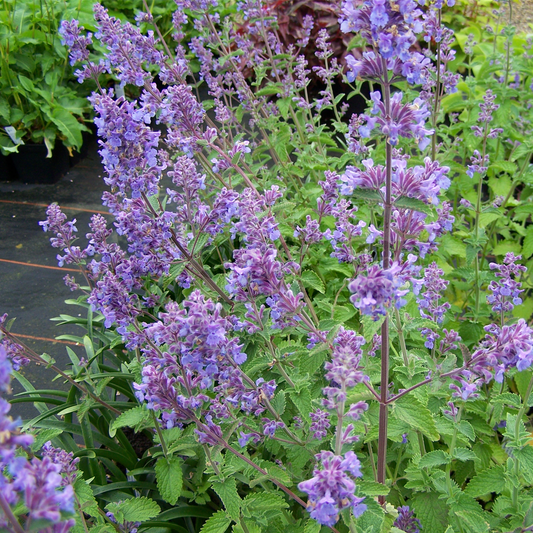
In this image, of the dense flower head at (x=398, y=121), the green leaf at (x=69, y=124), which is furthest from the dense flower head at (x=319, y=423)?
the green leaf at (x=69, y=124)

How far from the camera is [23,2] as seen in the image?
6.87 m

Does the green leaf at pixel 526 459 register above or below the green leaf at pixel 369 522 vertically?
above

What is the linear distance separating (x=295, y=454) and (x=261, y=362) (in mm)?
413

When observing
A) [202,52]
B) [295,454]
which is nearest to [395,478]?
[295,454]

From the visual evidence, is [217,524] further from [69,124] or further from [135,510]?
[69,124]

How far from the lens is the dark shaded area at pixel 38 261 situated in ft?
13.8

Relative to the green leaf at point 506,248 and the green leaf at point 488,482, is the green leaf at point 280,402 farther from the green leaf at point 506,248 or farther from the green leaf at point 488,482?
the green leaf at point 506,248

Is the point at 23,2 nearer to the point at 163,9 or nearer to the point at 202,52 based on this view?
the point at 163,9

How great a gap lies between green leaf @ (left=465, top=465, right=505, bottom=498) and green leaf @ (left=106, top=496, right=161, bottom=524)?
A: 4.08 ft

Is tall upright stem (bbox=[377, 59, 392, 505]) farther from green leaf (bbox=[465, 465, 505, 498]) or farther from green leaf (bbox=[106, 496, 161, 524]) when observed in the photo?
green leaf (bbox=[106, 496, 161, 524])

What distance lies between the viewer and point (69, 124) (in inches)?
244

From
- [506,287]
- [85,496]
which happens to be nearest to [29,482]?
[85,496]

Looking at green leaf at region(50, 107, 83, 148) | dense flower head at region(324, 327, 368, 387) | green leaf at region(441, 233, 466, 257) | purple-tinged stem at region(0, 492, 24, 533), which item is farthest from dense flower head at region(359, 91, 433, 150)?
green leaf at region(50, 107, 83, 148)

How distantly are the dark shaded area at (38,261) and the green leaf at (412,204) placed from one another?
3072 millimetres
